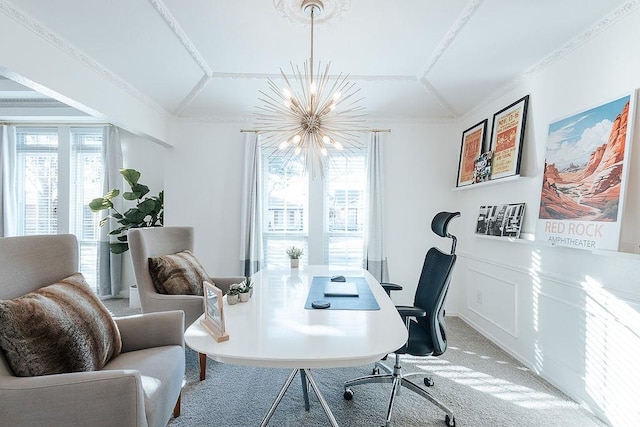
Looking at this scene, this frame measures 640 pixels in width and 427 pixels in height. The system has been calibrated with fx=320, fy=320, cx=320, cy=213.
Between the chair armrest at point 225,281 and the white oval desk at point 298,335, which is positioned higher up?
the white oval desk at point 298,335

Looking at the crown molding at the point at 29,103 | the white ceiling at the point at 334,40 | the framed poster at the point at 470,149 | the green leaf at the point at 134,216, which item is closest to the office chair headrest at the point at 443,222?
the white ceiling at the point at 334,40

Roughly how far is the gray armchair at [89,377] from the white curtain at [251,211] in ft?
6.63

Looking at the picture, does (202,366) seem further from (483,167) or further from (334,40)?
(483,167)

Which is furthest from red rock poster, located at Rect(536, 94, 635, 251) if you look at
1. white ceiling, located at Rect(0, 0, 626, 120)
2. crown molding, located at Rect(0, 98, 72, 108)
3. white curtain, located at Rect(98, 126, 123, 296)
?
crown molding, located at Rect(0, 98, 72, 108)

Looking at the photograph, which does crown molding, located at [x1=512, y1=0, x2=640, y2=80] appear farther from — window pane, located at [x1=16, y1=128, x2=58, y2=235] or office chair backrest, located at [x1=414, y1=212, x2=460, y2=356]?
window pane, located at [x1=16, y1=128, x2=58, y2=235]

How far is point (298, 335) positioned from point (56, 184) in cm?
498

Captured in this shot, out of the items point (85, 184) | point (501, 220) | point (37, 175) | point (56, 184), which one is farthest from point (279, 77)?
point (37, 175)

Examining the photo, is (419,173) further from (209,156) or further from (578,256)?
(209,156)

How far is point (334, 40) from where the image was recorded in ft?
8.47

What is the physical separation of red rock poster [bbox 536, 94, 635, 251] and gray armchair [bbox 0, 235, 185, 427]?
8.28 feet

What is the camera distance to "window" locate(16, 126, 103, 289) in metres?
4.56

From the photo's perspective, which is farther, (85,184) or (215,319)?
(85,184)

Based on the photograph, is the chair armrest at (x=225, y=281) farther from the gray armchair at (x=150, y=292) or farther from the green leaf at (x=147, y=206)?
the green leaf at (x=147, y=206)

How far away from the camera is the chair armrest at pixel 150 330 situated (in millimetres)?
1840
